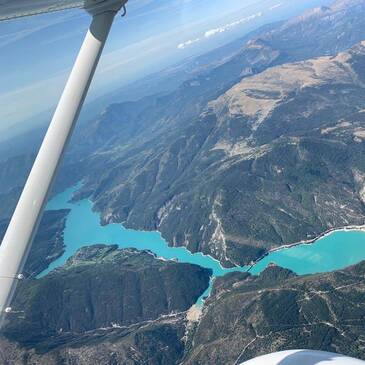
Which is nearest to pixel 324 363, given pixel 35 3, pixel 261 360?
pixel 261 360

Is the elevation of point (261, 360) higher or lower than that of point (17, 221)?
lower

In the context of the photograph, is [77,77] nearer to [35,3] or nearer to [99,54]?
[99,54]

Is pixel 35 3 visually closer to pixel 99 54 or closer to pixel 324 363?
pixel 99 54

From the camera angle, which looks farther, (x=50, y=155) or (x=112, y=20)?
(x=112, y=20)

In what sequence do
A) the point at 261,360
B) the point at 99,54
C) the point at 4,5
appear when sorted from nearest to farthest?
the point at 4,5, the point at 99,54, the point at 261,360

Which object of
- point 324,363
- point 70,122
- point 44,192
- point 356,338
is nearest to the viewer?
point 44,192

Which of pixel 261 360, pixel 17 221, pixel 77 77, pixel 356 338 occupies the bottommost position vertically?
pixel 356 338
